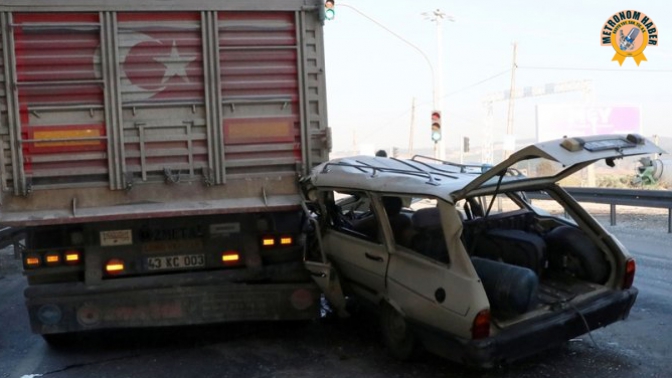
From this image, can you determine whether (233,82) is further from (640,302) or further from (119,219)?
(640,302)

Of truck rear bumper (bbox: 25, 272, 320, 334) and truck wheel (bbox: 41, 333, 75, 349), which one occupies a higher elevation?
truck rear bumper (bbox: 25, 272, 320, 334)

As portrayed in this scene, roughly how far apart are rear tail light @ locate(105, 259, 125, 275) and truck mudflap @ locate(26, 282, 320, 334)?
0.67 feet

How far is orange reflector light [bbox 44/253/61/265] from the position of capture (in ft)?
18.1

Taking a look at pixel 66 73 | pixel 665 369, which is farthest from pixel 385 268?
pixel 66 73

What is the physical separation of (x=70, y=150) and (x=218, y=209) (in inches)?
50.7

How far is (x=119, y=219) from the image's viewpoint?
17.9 ft

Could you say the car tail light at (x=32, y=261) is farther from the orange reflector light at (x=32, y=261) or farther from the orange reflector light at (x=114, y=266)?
the orange reflector light at (x=114, y=266)

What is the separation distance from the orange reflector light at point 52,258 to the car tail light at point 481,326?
11.2 feet

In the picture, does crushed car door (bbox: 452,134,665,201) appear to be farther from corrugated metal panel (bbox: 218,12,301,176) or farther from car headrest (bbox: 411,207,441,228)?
corrugated metal panel (bbox: 218,12,301,176)

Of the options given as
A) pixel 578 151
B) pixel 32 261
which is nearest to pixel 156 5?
pixel 32 261

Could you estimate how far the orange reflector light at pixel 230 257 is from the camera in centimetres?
578

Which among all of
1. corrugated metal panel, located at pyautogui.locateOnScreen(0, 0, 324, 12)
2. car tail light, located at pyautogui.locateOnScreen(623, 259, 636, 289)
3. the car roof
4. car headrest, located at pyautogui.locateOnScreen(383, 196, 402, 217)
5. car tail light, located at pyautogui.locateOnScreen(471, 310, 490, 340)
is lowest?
car tail light, located at pyautogui.locateOnScreen(471, 310, 490, 340)

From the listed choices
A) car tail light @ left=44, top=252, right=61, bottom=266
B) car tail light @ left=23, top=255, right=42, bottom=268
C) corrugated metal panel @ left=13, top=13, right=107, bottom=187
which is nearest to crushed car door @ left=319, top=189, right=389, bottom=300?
corrugated metal panel @ left=13, top=13, right=107, bottom=187

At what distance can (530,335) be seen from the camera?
169 inches
